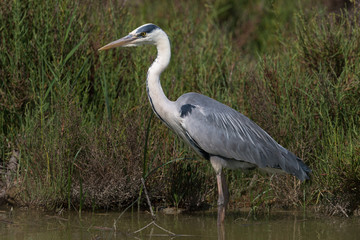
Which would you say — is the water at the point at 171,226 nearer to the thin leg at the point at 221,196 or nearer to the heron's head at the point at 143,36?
the thin leg at the point at 221,196

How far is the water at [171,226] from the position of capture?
193 inches

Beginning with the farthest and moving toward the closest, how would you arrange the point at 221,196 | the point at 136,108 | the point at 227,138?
the point at 136,108 < the point at 227,138 < the point at 221,196

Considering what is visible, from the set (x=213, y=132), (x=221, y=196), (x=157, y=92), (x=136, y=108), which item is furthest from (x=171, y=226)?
(x=136, y=108)

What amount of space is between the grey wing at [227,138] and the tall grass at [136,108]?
0.37m

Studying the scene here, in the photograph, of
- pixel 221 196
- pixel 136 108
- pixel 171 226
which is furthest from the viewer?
pixel 136 108

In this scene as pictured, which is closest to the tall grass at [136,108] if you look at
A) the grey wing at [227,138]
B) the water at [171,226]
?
the water at [171,226]

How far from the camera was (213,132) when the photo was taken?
5516mm

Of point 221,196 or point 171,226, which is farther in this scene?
point 221,196

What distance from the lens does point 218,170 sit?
5.48m

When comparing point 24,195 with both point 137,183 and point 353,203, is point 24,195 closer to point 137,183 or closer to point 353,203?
point 137,183

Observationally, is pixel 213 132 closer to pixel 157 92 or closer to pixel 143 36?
pixel 157 92

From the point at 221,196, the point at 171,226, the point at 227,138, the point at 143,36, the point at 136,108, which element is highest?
the point at 143,36

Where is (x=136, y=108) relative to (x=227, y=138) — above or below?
above

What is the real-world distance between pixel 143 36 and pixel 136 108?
37.3 inches
